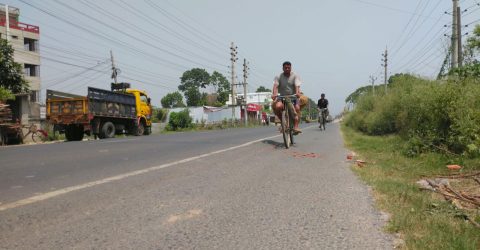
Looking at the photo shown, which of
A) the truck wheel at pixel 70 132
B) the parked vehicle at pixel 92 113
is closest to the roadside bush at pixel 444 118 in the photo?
the parked vehicle at pixel 92 113

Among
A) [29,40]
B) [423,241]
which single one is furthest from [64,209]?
[29,40]

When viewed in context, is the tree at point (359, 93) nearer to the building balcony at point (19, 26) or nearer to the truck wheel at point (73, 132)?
the truck wheel at point (73, 132)

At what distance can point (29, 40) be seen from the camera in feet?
160

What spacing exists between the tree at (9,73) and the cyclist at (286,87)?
17.9 meters

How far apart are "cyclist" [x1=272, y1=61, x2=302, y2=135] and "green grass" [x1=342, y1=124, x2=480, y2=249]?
12.2 feet

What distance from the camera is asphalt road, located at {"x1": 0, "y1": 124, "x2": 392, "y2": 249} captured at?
305 cm

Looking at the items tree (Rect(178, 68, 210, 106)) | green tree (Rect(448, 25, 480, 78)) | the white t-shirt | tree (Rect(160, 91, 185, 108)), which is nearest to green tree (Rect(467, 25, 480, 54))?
green tree (Rect(448, 25, 480, 78))

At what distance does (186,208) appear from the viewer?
155 inches

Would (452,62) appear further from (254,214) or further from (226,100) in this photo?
(226,100)

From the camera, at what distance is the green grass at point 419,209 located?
2939mm

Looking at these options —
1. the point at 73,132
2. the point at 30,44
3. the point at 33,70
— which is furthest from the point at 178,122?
the point at 73,132

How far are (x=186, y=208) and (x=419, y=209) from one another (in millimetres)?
2070

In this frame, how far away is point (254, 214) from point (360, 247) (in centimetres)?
109

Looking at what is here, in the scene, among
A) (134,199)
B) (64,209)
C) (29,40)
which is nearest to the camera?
(64,209)
